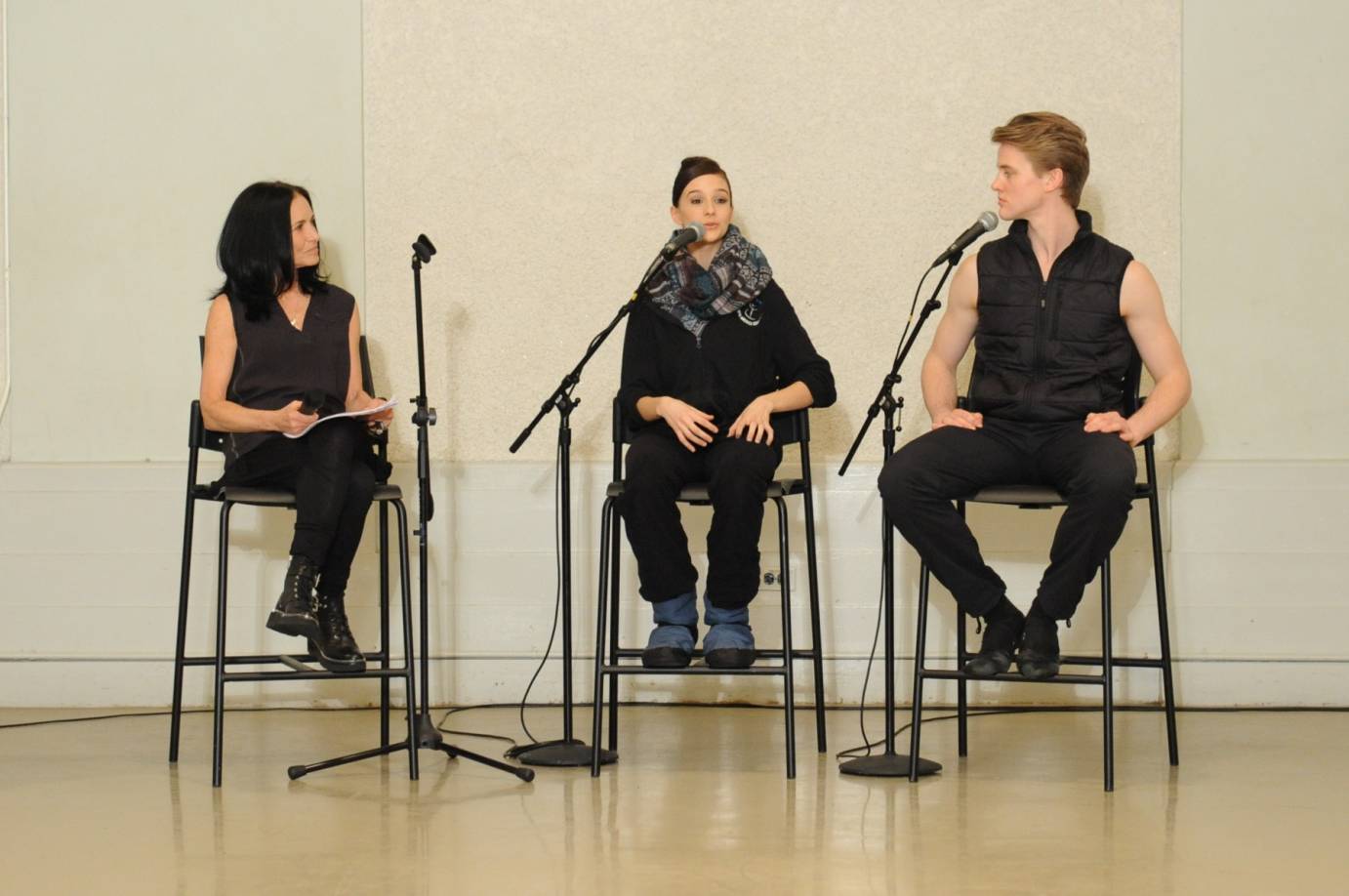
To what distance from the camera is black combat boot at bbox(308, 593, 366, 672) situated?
3309 mm

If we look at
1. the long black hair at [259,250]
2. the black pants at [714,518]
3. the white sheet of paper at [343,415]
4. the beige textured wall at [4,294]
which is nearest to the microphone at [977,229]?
the black pants at [714,518]

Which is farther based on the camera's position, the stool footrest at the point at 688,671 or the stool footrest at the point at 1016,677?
the stool footrest at the point at 688,671

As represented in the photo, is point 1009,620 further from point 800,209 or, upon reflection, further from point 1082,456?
point 800,209

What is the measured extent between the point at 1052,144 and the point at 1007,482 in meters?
0.75

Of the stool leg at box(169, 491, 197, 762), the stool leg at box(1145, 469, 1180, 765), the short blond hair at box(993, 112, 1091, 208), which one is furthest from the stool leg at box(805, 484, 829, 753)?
the stool leg at box(169, 491, 197, 762)

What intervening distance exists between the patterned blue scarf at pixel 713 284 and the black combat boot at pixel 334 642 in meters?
1.02

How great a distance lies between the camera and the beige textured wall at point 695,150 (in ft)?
13.8

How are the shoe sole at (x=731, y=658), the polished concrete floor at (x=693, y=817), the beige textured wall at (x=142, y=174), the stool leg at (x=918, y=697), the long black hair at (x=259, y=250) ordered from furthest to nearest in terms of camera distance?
1. the beige textured wall at (x=142, y=174)
2. the long black hair at (x=259, y=250)
3. the shoe sole at (x=731, y=658)
4. the stool leg at (x=918, y=697)
5. the polished concrete floor at (x=693, y=817)

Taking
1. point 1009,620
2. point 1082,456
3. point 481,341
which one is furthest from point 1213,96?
point 481,341

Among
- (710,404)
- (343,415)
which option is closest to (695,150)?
A: (710,404)

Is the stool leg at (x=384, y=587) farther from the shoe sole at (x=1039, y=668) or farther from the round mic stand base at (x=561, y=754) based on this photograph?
the shoe sole at (x=1039, y=668)

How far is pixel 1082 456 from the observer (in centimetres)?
321

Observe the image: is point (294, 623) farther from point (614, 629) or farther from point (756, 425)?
point (756, 425)

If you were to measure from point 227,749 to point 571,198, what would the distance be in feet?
5.62
